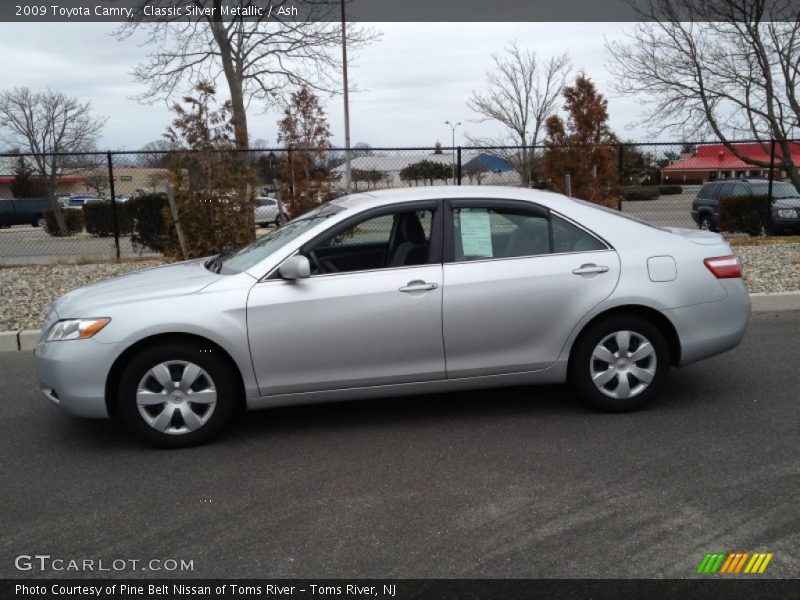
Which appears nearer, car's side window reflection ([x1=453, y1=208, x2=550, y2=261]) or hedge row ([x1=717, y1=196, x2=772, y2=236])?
car's side window reflection ([x1=453, y1=208, x2=550, y2=261])

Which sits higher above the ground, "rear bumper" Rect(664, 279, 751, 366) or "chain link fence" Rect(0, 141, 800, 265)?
"chain link fence" Rect(0, 141, 800, 265)

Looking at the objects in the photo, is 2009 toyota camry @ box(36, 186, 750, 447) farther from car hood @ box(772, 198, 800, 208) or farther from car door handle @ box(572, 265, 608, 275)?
car hood @ box(772, 198, 800, 208)

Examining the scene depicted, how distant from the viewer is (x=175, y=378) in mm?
4559

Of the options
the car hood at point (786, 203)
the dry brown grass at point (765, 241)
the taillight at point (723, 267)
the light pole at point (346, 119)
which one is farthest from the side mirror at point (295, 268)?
the car hood at point (786, 203)

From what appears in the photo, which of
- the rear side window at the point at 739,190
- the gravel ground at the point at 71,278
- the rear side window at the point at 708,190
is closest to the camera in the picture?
the gravel ground at the point at 71,278

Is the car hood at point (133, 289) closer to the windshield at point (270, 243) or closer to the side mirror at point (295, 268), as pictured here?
the windshield at point (270, 243)

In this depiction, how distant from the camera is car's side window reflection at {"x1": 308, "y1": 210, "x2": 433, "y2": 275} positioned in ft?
16.1

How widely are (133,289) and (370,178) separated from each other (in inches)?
409

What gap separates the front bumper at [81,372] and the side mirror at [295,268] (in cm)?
106

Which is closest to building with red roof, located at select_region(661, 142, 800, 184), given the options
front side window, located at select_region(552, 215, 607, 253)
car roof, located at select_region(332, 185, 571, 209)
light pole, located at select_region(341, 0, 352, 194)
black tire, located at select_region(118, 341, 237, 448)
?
light pole, located at select_region(341, 0, 352, 194)

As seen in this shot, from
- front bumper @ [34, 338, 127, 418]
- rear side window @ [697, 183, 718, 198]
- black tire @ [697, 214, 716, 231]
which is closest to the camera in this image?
front bumper @ [34, 338, 127, 418]

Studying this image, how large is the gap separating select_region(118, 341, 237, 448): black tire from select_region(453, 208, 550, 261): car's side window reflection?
1.72m

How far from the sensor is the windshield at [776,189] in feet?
56.0

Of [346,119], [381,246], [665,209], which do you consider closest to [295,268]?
[381,246]
